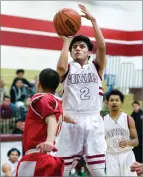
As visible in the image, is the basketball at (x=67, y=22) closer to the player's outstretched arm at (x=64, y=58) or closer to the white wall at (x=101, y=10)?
the player's outstretched arm at (x=64, y=58)

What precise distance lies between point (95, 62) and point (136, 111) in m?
5.48

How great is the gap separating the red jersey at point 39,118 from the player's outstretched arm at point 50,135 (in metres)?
0.06

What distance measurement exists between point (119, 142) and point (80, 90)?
1.30m

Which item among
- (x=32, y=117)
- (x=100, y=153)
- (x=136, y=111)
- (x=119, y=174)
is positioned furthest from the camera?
(x=136, y=111)

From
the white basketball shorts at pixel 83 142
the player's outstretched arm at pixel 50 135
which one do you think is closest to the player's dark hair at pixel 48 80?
the player's outstretched arm at pixel 50 135

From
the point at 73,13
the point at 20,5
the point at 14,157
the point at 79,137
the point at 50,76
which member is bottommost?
the point at 14,157

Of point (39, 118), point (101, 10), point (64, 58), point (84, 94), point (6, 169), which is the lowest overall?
point (6, 169)

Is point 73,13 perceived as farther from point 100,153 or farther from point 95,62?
point 100,153

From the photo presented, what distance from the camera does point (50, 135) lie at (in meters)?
3.58

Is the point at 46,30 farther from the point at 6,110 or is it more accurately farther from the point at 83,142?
the point at 83,142

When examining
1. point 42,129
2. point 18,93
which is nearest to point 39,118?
A: point 42,129

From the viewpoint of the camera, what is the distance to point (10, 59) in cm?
1359

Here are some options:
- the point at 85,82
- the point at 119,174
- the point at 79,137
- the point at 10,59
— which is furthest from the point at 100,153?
the point at 10,59

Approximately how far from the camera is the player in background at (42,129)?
3.75 m
